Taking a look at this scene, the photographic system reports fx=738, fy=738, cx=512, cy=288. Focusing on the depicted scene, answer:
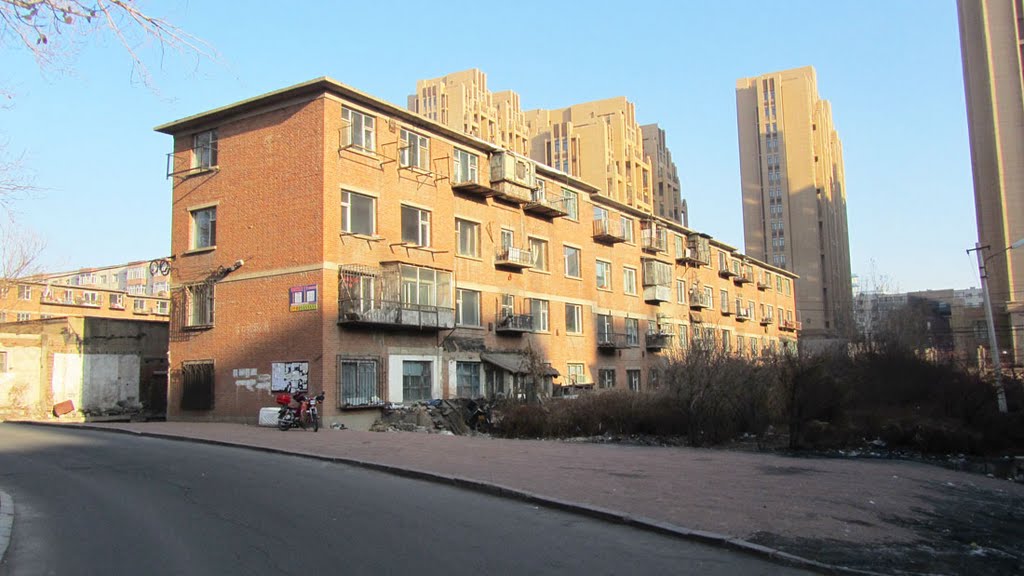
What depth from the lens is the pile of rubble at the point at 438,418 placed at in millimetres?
26328

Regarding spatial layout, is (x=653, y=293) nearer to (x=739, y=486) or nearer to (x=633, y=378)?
(x=633, y=378)

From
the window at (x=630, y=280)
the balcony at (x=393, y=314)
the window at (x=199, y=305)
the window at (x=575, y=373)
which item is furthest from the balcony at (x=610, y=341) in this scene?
the window at (x=199, y=305)

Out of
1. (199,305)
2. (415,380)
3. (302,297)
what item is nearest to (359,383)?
(415,380)

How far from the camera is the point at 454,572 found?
649 centimetres

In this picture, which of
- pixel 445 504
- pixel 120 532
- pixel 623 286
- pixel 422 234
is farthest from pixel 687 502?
pixel 623 286

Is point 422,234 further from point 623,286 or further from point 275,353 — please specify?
point 623,286

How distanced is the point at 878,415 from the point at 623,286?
28.3 metres

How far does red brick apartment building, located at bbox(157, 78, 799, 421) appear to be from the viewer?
27.3m

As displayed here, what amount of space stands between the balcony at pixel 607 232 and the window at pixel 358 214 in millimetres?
19032

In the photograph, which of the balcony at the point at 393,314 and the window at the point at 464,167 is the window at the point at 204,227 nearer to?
the balcony at the point at 393,314

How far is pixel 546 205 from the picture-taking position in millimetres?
38625

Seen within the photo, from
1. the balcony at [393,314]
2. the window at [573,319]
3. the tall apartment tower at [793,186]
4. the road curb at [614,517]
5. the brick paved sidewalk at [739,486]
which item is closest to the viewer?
the road curb at [614,517]

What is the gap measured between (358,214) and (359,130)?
342cm

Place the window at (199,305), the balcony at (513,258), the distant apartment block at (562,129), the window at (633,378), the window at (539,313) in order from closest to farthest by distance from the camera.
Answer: the window at (199,305), the balcony at (513,258), the window at (539,313), the window at (633,378), the distant apartment block at (562,129)
